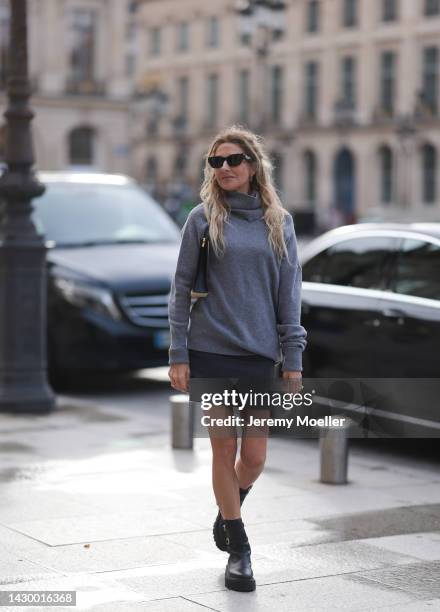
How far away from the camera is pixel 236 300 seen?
18.6 feet

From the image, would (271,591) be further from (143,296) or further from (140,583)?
(143,296)

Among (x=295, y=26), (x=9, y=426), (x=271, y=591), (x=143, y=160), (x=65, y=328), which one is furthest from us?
(x=143, y=160)

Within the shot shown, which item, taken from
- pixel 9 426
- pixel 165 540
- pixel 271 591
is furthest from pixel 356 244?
pixel 271 591

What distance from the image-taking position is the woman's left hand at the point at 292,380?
5.74 metres

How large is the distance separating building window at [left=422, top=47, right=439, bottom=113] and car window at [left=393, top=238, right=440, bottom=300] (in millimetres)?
56962

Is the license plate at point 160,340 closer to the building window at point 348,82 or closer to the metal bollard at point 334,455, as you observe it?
the metal bollard at point 334,455

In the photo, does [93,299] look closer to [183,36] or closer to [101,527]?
[101,527]

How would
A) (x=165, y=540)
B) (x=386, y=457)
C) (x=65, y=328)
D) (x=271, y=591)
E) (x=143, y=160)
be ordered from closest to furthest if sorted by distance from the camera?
1. (x=271, y=591)
2. (x=165, y=540)
3. (x=386, y=457)
4. (x=65, y=328)
5. (x=143, y=160)

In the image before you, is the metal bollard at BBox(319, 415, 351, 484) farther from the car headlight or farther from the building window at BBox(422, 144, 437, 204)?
the building window at BBox(422, 144, 437, 204)

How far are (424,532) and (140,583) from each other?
172cm

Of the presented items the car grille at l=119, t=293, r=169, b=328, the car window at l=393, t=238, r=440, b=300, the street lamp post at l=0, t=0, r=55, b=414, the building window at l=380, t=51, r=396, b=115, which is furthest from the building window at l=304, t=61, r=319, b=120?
the car window at l=393, t=238, r=440, b=300

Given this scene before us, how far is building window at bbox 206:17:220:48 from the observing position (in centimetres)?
8112

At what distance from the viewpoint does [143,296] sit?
12125 millimetres

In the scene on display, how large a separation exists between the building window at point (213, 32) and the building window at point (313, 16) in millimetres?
8747
